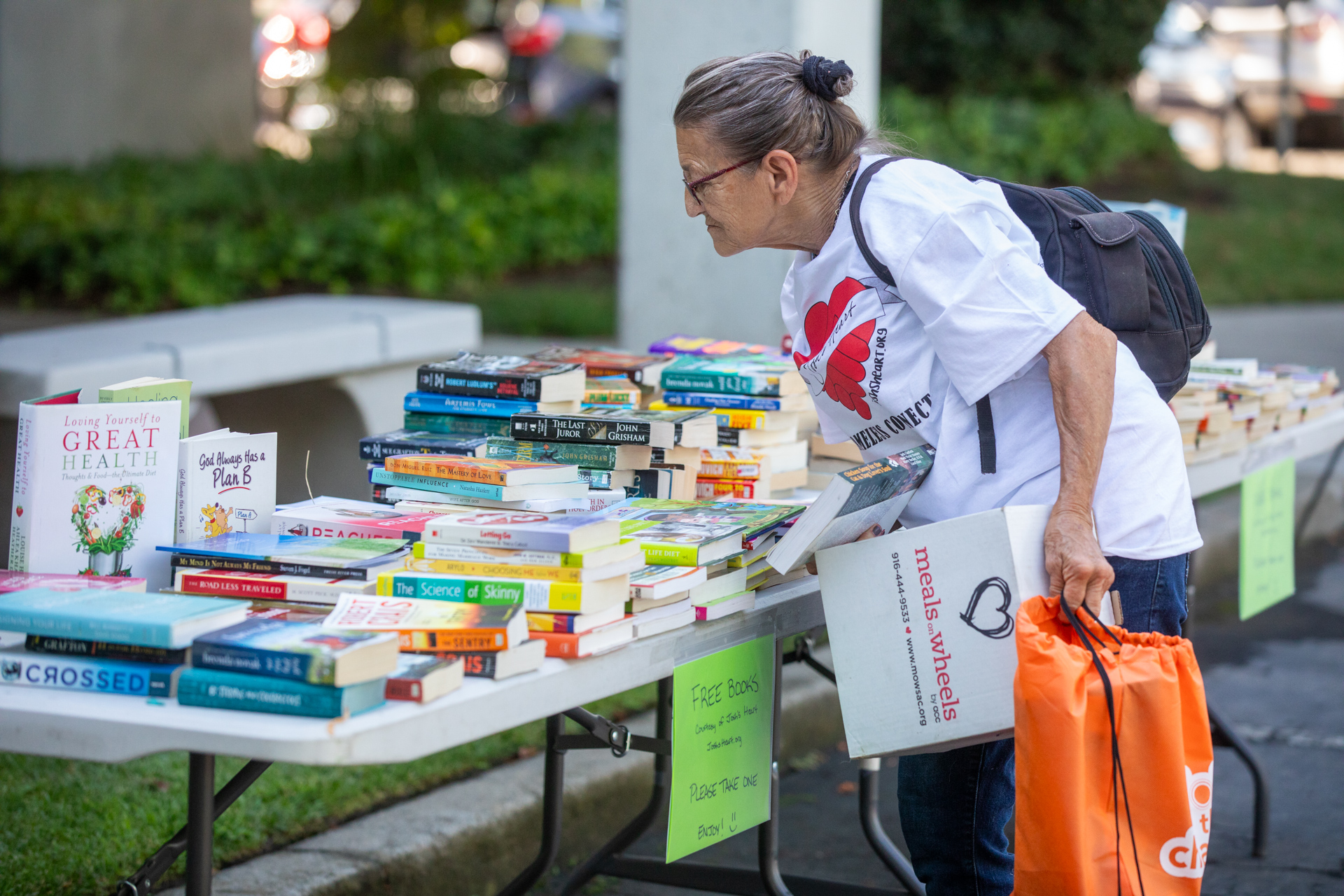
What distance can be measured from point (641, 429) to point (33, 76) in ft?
32.5

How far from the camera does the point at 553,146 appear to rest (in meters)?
10.3

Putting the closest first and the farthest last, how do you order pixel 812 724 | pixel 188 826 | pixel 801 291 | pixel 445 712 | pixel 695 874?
pixel 445 712, pixel 188 826, pixel 801 291, pixel 695 874, pixel 812 724

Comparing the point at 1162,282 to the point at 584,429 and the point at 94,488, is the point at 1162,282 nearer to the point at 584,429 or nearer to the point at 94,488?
the point at 584,429

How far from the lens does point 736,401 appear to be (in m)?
2.57

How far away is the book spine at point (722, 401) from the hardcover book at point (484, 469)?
477 mm

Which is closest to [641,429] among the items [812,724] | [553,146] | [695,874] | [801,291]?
[801,291]

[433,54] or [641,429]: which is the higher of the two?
[433,54]

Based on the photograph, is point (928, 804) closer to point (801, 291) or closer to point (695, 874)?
point (695, 874)

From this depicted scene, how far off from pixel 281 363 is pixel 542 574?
2923 millimetres

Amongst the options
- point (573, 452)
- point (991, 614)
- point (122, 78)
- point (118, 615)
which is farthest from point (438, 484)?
point (122, 78)

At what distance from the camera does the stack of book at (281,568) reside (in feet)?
5.96

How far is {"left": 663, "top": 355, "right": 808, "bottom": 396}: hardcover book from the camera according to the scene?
2.55 meters

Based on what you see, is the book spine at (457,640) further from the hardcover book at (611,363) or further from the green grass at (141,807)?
the green grass at (141,807)

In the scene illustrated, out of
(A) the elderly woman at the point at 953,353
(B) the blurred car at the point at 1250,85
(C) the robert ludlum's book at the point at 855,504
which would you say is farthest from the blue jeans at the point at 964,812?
(B) the blurred car at the point at 1250,85
